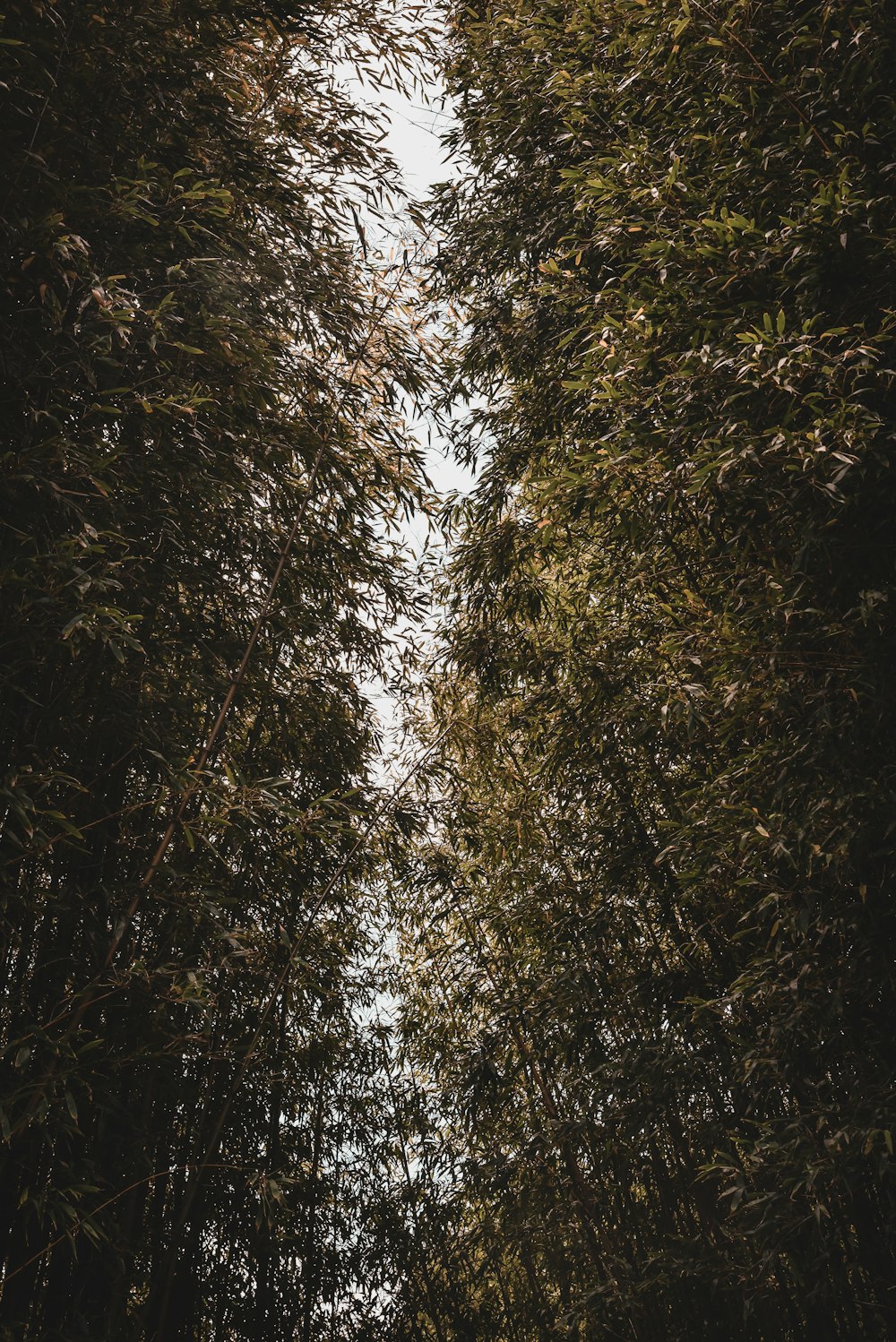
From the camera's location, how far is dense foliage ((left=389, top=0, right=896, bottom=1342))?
2480mm

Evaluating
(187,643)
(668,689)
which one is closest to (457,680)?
(668,689)

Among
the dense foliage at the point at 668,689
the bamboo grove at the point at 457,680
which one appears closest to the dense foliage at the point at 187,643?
the bamboo grove at the point at 457,680

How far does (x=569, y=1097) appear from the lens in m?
3.74

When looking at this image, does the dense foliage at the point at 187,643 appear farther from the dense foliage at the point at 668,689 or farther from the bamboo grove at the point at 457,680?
the dense foliage at the point at 668,689

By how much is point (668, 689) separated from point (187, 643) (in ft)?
4.86

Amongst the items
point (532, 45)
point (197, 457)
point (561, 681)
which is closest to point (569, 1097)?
point (561, 681)

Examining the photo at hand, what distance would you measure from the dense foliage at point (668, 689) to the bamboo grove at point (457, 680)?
0.02 meters

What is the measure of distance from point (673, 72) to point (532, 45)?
88 cm

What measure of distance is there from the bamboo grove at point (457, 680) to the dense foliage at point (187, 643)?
0.02 m

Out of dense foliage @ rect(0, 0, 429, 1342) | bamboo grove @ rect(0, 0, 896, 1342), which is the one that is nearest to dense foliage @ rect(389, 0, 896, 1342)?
bamboo grove @ rect(0, 0, 896, 1342)

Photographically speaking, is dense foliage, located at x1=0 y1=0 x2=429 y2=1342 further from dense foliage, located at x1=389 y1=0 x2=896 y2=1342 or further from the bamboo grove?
dense foliage, located at x1=389 y1=0 x2=896 y2=1342

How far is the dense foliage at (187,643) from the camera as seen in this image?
243 cm

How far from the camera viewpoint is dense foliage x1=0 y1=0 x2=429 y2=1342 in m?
2.43

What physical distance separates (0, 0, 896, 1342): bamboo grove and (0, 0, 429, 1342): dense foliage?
0.02 metres
